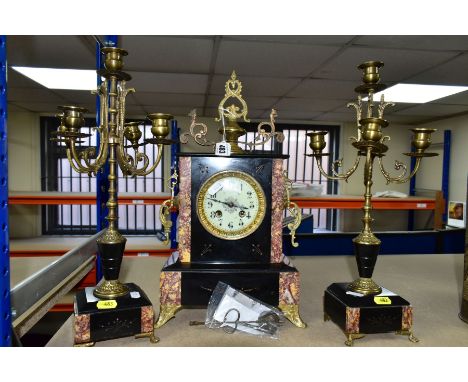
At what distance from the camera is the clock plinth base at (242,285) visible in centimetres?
131

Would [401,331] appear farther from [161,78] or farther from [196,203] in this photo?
[161,78]

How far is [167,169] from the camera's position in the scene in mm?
5297

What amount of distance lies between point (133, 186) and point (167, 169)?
0.72 m

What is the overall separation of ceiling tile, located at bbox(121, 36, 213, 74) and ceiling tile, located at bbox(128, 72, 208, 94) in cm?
13

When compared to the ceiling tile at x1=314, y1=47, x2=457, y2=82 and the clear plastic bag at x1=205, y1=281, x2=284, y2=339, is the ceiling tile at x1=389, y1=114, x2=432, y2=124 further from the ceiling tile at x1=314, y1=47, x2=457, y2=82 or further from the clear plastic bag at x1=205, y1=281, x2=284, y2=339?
Result: the clear plastic bag at x1=205, y1=281, x2=284, y2=339

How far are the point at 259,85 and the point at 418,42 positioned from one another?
1.39m

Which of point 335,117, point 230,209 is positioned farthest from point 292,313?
point 335,117

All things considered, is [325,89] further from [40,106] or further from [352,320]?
[40,106]

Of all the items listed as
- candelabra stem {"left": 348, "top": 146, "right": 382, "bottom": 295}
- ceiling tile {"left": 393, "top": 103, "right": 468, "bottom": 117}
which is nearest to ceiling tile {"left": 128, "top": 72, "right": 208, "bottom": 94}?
candelabra stem {"left": 348, "top": 146, "right": 382, "bottom": 295}

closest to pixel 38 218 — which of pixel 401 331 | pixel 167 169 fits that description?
pixel 167 169

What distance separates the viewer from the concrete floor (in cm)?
120

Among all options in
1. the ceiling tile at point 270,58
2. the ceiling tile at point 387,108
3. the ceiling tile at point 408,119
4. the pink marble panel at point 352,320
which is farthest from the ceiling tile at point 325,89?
the pink marble panel at point 352,320

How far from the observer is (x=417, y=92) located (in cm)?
352

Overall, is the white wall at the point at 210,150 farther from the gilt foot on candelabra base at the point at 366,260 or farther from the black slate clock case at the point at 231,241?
the gilt foot on candelabra base at the point at 366,260
